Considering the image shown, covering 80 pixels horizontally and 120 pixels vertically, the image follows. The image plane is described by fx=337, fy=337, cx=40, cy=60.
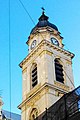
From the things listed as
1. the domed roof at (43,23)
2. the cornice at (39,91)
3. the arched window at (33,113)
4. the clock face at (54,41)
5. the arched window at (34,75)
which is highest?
the domed roof at (43,23)

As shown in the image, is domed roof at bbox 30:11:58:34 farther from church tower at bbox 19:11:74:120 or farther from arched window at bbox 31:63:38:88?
arched window at bbox 31:63:38:88

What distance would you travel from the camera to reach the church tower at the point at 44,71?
4028cm

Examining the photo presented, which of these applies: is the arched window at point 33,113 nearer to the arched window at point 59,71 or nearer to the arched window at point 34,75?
the arched window at point 34,75

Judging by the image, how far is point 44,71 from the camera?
138 feet

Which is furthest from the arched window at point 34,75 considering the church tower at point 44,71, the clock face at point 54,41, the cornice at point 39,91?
the clock face at point 54,41

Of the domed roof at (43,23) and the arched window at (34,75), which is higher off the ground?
the domed roof at (43,23)

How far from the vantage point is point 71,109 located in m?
14.9

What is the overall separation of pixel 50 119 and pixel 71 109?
247 cm

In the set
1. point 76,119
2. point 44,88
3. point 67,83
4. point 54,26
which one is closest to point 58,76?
point 67,83

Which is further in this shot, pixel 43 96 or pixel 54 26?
pixel 54 26

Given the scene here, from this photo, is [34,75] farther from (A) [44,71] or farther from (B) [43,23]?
(B) [43,23]

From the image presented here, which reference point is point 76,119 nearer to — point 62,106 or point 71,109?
point 71,109

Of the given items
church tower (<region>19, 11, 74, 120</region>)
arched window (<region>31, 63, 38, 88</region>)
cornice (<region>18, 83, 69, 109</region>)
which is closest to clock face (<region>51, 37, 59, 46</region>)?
church tower (<region>19, 11, 74, 120</region>)

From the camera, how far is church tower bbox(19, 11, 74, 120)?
1586 inches
